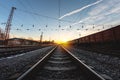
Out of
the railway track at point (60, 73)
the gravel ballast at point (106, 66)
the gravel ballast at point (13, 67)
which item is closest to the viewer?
the railway track at point (60, 73)

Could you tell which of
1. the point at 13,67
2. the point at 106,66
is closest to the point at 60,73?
the point at 13,67

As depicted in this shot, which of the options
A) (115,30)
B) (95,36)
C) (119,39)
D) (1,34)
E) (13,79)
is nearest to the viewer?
(13,79)

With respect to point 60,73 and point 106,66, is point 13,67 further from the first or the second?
point 106,66

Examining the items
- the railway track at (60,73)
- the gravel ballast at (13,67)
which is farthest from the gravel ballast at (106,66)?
the gravel ballast at (13,67)

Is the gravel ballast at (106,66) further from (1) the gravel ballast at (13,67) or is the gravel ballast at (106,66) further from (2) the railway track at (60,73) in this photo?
(1) the gravel ballast at (13,67)

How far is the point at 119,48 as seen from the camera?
13.0 meters

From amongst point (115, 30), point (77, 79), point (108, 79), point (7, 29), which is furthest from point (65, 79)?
point (7, 29)

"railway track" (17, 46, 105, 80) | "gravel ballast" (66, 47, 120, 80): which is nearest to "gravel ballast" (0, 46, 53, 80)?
"railway track" (17, 46, 105, 80)

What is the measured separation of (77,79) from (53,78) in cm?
65

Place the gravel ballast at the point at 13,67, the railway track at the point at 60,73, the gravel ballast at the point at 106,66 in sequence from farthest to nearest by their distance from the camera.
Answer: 1. the gravel ballast at the point at 106,66
2. the gravel ballast at the point at 13,67
3. the railway track at the point at 60,73

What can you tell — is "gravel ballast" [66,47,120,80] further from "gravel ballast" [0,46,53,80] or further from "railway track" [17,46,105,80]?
"gravel ballast" [0,46,53,80]

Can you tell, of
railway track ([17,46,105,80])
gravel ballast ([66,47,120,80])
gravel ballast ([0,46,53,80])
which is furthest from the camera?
gravel ballast ([66,47,120,80])

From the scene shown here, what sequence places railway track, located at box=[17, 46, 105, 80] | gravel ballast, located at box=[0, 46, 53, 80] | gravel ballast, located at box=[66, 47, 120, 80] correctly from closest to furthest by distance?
railway track, located at box=[17, 46, 105, 80], gravel ballast, located at box=[0, 46, 53, 80], gravel ballast, located at box=[66, 47, 120, 80]

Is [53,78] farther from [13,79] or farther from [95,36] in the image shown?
[95,36]
